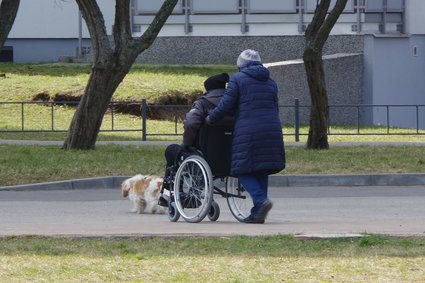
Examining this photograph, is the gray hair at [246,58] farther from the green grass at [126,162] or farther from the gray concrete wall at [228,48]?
the gray concrete wall at [228,48]

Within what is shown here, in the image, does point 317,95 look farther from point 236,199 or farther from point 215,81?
point 215,81

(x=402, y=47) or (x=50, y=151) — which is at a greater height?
(x=402, y=47)

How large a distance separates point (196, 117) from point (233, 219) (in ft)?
5.34

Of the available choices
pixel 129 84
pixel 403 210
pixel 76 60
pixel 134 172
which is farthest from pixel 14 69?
pixel 403 210

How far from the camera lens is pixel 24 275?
768cm

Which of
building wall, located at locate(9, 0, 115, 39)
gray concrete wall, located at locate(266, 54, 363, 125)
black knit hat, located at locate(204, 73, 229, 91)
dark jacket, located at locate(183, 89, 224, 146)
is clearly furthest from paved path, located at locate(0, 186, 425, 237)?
building wall, located at locate(9, 0, 115, 39)

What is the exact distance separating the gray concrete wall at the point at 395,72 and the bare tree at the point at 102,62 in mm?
13881

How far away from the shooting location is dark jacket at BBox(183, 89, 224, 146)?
11930 mm

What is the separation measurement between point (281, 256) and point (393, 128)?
2317cm

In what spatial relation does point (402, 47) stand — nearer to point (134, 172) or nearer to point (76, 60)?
→ point (76, 60)

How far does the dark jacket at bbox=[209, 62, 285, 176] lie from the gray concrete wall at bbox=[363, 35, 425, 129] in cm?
2230

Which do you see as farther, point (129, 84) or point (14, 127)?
point (129, 84)

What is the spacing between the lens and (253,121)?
38.7 ft

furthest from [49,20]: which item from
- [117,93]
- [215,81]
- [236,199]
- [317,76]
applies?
[215,81]
